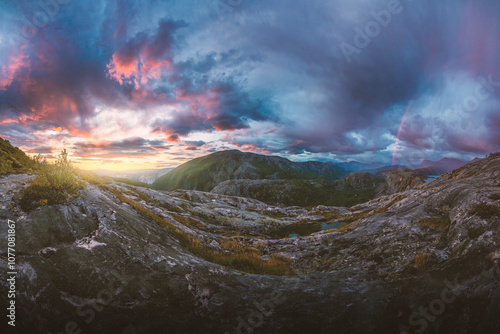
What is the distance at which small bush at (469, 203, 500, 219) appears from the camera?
967 cm

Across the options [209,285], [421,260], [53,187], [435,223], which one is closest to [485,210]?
[435,223]

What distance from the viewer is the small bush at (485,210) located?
31.7 ft

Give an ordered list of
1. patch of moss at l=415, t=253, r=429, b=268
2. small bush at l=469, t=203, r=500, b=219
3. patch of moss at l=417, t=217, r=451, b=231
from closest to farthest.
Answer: patch of moss at l=415, t=253, r=429, b=268 → small bush at l=469, t=203, r=500, b=219 → patch of moss at l=417, t=217, r=451, b=231

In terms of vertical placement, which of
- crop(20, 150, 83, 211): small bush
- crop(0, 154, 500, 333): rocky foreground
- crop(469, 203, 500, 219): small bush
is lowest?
crop(0, 154, 500, 333): rocky foreground

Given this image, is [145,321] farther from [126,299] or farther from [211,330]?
[211,330]

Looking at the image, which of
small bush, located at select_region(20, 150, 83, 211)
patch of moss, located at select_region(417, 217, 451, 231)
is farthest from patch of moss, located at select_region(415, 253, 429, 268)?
small bush, located at select_region(20, 150, 83, 211)

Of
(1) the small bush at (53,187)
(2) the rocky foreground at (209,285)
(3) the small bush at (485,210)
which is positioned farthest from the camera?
(3) the small bush at (485,210)

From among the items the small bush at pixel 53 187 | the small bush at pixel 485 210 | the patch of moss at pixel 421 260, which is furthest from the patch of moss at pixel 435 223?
the small bush at pixel 53 187

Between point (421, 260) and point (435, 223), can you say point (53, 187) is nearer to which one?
point (421, 260)

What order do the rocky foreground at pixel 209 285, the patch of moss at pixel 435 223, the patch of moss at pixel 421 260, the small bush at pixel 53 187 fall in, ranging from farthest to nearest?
the patch of moss at pixel 435 223 → the patch of moss at pixel 421 260 → the small bush at pixel 53 187 → the rocky foreground at pixel 209 285

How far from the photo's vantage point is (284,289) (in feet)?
29.4

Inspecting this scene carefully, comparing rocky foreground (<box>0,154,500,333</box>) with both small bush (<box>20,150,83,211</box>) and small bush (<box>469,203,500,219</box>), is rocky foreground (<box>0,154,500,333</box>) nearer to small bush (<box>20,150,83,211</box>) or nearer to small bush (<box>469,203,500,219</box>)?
small bush (<box>469,203,500,219</box>)

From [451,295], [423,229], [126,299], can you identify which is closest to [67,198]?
[126,299]

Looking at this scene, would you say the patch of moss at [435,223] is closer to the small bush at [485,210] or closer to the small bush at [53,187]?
the small bush at [485,210]
